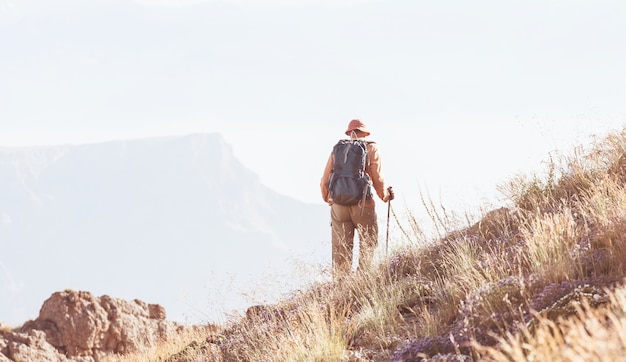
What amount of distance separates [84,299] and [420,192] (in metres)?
7.92

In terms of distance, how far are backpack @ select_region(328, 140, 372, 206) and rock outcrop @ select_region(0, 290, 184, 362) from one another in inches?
237

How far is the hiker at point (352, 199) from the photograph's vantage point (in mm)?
9281

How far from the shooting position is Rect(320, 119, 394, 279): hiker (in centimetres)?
928

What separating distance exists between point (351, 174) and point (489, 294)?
13.2 feet

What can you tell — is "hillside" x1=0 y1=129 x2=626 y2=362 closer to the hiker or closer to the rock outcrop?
the hiker

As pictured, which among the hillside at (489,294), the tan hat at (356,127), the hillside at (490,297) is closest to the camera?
the hillside at (490,297)

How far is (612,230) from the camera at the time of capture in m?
5.83

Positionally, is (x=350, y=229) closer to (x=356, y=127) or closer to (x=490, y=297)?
(x=356, y=127)

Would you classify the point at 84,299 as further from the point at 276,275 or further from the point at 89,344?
the point at 276,275

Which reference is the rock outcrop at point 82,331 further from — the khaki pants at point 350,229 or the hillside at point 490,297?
the khaki pants at point 350,229

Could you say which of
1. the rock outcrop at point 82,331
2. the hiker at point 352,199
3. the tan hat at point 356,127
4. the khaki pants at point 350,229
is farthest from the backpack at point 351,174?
the rock outcrop at point 82,331

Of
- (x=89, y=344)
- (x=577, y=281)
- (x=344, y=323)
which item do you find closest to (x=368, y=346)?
(x=344, y=323)

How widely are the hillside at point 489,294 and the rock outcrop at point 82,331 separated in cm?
491

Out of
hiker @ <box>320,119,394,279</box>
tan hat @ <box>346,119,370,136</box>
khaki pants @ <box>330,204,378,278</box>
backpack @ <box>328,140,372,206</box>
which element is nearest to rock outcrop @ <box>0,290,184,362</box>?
khaki pants @ <box>330,204,378,278</box>
